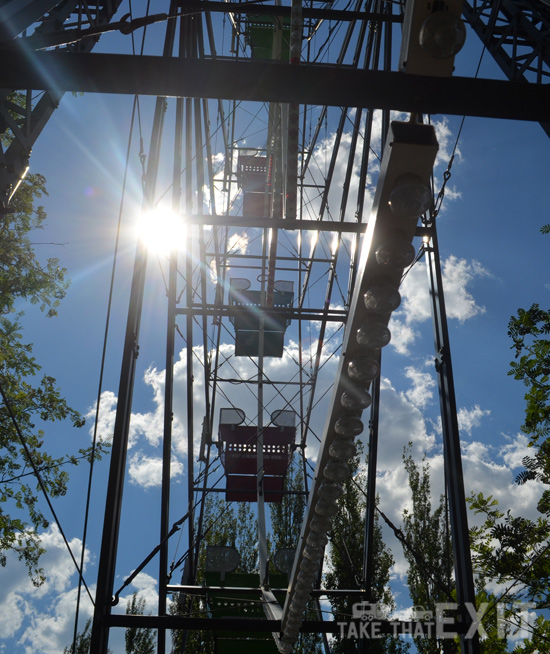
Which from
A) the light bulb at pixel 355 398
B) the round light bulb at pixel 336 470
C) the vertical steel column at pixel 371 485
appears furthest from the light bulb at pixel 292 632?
the light bulb at pixel 355 398

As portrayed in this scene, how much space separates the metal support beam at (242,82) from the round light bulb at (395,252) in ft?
2.49

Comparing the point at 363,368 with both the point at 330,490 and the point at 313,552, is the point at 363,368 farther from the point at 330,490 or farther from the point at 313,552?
A: the point at 313,552

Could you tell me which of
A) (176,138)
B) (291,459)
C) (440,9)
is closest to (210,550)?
(291,459)

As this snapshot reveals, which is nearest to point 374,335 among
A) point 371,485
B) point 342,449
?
→ point 342,449

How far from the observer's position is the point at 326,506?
12.0ft

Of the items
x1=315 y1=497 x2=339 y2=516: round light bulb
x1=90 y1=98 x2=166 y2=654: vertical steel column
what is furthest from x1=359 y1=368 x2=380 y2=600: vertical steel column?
x1=315 y1=497 x2=339 y2=516: round light bulb

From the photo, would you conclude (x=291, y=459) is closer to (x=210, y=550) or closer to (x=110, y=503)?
(x=210, y=550)

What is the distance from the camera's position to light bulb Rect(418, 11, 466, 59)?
2035 mm

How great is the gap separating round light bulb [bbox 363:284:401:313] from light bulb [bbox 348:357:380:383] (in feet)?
1.19

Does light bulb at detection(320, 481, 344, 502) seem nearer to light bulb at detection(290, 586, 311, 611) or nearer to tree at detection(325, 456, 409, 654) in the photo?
light bulb at detection(290, 586, 311, 611)

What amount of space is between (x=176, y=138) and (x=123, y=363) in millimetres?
2870

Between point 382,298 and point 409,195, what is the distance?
0.46m

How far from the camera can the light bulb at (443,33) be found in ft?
6.68

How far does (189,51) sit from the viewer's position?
6.95 meters
